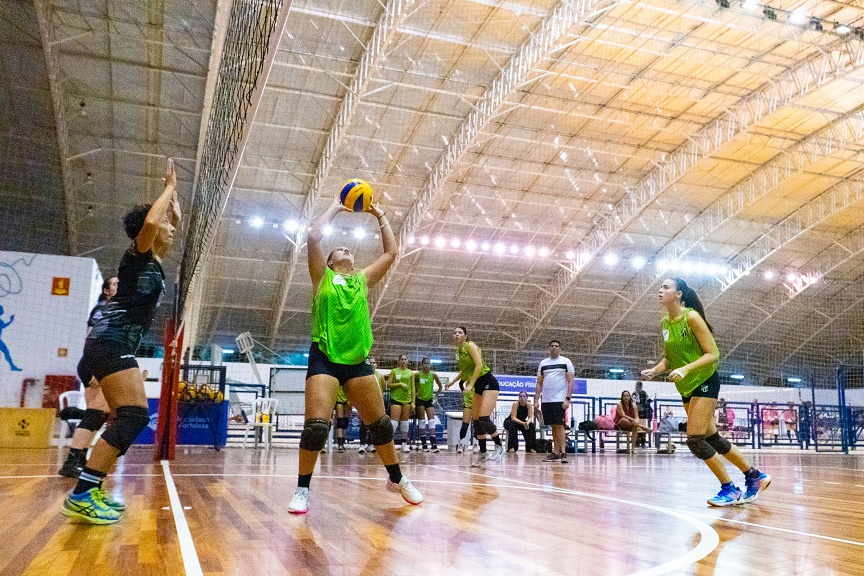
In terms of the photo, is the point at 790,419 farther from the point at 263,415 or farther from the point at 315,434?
the point at 315,434

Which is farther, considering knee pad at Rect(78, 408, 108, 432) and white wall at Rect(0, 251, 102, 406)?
white wall at Rect(0, 251, 102, 406)

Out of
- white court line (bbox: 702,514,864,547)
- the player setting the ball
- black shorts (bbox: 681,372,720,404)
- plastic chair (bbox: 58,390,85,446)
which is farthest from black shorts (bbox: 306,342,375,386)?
plastic chair (bbox: 58,390,85,446)

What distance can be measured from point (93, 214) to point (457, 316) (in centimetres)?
1829

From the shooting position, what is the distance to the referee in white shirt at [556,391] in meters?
11.0

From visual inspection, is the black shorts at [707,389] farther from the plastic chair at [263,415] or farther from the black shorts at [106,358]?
the plastic chair at [263,415]

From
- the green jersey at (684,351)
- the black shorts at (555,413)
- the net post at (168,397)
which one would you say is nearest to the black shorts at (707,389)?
the green jersey at (684,351)

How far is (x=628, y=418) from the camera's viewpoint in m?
16.1

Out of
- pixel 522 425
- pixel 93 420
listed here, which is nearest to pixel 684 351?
pixel 93 420

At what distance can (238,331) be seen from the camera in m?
37.3

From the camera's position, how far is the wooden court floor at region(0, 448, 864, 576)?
2.86 metres

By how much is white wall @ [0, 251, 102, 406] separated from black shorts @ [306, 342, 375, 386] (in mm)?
11057

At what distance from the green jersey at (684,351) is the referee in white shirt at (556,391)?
17.2 ft

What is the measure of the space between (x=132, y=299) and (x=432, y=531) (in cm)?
220

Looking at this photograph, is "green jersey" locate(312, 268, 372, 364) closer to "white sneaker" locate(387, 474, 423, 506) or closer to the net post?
"white sneaker" locate(387, 474, 423, 506)
